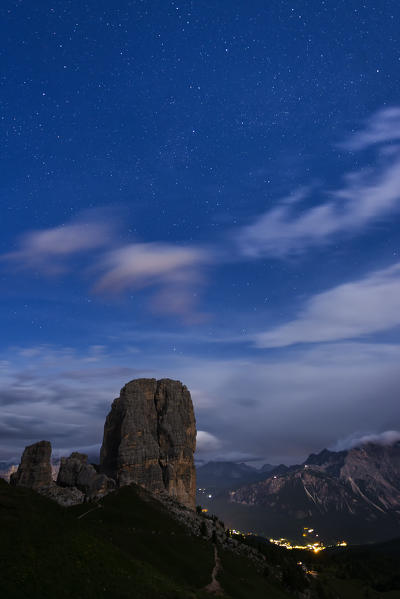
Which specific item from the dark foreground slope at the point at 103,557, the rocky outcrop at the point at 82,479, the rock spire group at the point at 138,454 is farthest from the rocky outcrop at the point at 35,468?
the dark foreground slope at the point at 103,557

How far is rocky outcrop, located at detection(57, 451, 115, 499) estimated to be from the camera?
134 metres

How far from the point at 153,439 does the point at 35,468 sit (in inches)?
1896

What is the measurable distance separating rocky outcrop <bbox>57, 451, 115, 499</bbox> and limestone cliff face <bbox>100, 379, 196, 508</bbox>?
47.3ft

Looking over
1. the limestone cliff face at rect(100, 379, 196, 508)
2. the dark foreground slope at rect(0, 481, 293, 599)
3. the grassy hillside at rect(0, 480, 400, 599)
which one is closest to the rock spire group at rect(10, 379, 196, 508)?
the limestone cliff face at rect(100, 379, 196, 508)

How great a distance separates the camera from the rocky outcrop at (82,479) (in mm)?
133875

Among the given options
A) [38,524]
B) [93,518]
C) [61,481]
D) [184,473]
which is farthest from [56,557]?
[184,473]

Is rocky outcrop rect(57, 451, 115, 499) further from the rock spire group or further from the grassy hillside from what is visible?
the grassy hillside

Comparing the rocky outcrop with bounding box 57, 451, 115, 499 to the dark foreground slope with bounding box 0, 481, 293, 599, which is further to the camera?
the rocky outcrop with bounding box 57, 451, 115, 499

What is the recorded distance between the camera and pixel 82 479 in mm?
135250

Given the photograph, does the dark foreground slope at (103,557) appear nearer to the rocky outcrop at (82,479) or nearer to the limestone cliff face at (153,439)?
the rocky outcrop at (82,479)

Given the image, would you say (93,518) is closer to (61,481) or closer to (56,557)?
(61,481)

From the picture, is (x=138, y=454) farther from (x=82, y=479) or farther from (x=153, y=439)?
(x=82, y=479)

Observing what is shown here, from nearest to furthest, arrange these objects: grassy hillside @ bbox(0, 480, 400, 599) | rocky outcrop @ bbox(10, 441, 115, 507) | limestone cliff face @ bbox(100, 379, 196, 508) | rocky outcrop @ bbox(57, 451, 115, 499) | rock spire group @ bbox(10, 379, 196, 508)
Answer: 1. grassy hillside @ bbox(0, 480, 400, 599)
2. rocky outcrop @ bbox(10, 441, 115, 507)
3. rock spire group @ bbox(10, 379, 196, 508)
4. rocky outcrop @ bbox(57, 451, 115, 499)
5. limestone cliff face @ bbox(100, 379, 196, 508)

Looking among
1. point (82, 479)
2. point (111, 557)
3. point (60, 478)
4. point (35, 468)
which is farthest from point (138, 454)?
point (111, 557)
